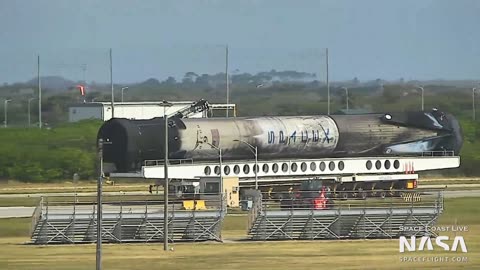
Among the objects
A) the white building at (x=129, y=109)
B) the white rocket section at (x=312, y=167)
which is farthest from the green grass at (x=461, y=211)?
the white building at (x=129, y=109)

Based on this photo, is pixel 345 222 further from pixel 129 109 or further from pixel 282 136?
pixel 129 109

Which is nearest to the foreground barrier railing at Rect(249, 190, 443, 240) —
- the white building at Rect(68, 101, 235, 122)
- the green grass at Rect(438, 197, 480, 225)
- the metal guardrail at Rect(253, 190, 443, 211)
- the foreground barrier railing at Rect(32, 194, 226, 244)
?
the foreground barrier railing at Rect(32, 194, 226, 244)

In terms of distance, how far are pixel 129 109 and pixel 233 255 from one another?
261ft

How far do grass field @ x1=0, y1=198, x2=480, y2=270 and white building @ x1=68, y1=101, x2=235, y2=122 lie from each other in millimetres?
49997

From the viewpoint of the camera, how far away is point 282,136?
98.8 m

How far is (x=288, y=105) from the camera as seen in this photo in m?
147

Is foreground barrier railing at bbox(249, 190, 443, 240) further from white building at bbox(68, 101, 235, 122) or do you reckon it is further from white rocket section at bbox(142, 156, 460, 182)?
white building at bbox(68, 101, 235, 122)

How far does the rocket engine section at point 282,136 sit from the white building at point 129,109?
13.9 meters

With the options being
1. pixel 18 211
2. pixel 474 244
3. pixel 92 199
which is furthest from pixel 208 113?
pixel 474 244

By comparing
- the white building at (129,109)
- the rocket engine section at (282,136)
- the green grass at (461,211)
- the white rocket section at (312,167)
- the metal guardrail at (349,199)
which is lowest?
the green grass at (461,211)

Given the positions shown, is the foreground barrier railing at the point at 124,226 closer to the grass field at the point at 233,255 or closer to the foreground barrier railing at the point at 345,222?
the grass field at the point at 233,255

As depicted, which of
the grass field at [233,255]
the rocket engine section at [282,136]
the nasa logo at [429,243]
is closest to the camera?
the grass field at [233,255]

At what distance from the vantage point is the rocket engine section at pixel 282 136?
91.9 meters

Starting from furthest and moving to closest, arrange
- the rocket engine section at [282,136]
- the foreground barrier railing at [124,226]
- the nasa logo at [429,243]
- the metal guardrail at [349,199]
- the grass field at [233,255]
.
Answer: the rocket engine section at [282,136] → the metal guardrail at [349,199] → the foreground barrier railing at [124,226] → the nasa logo at [429,243] → the grass field at [233,255]
